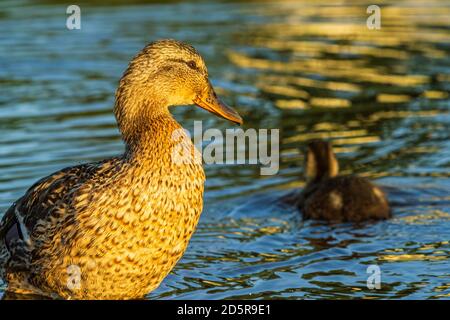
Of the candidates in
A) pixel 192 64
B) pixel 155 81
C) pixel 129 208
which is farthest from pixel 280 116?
pixel 129 208

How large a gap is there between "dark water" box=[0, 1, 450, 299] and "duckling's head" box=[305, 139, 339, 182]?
26 cm

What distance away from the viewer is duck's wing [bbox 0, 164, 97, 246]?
19.0 feet

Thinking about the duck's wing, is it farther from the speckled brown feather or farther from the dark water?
the dark water

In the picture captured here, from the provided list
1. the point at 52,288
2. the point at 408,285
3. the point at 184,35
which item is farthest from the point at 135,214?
the point at 184,35

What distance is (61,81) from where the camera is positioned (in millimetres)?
12180

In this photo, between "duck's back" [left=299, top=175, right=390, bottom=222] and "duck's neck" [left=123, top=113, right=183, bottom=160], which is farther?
"duck's back" [left=299, top=175, right=390, bottom=222]

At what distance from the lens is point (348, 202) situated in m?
7.71

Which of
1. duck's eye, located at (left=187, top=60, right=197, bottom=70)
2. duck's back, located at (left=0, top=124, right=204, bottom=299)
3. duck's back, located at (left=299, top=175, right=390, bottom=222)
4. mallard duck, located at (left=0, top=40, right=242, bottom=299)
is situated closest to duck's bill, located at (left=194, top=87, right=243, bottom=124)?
mallard duck, located at (left=0, top=40, right=242, bottom=299)

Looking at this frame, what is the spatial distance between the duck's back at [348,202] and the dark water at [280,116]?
124mm

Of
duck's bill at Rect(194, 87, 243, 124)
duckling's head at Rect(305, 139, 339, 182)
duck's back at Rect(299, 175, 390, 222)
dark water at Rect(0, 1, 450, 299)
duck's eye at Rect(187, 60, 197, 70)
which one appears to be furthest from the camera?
duckling's head at Rect(305, 139, 339, 182)

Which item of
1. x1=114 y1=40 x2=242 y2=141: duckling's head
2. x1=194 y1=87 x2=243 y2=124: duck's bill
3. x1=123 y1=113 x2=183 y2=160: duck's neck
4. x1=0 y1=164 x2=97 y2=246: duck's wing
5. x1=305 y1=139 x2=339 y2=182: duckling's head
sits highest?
x1=114 y1=40 x2=242 y2=141: duckling's head

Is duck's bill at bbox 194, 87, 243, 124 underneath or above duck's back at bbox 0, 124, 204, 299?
above
